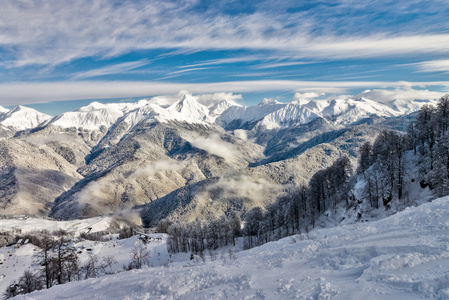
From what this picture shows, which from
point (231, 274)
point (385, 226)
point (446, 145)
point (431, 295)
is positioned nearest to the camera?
point (431, 295)

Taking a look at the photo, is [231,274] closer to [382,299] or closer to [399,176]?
[382,299]

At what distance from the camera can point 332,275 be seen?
43.4 feet

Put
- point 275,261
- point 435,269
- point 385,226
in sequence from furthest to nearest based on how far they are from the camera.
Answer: point 385,226
point 275,261
point 435,269

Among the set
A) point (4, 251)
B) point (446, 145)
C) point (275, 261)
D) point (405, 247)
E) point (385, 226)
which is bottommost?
point (4, 251)

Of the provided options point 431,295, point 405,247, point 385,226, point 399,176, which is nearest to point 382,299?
point 431,295

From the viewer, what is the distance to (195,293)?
14148 millimetres

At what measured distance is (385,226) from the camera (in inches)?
830

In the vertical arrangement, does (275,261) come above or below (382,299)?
below

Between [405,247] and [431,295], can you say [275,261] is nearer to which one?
[405,247]

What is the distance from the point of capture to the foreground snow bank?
1066 centimetres

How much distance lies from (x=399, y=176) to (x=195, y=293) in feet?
176

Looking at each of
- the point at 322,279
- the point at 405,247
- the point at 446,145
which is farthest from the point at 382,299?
the point at 446,145

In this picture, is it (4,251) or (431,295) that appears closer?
(431,295)

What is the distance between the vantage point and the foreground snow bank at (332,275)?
420 inches
